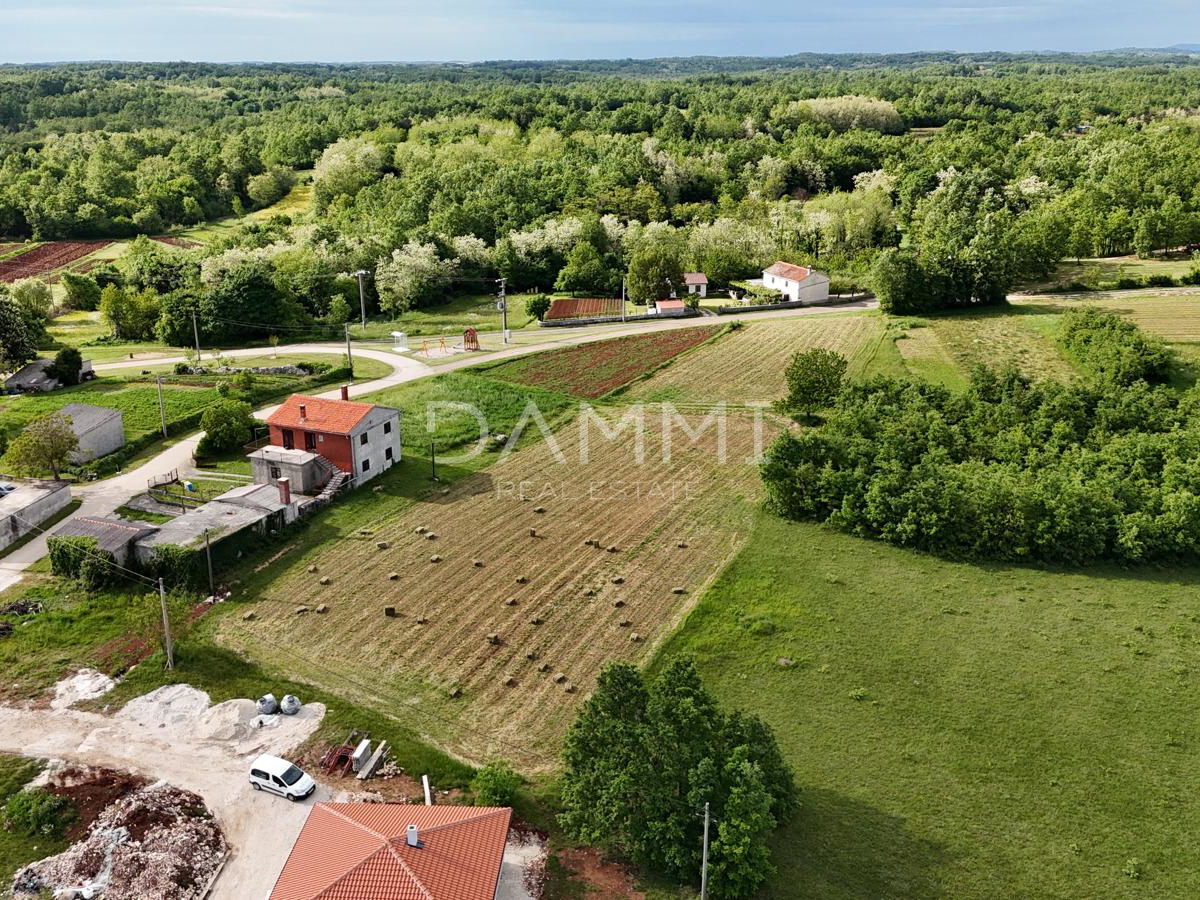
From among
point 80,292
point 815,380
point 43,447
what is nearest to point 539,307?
point 815,380

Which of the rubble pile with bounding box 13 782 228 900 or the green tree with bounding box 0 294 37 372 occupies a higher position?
the green tree with bounding box 0 294 37 372

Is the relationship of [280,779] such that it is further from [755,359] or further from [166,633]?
[755,359]

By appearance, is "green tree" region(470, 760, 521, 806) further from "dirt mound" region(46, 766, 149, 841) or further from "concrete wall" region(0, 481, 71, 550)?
"concrete wall" region(0, 481, 71, 550)

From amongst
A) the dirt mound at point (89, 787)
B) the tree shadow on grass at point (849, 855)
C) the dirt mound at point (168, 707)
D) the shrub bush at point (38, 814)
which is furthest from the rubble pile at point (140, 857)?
the tree shadow on grass at point (849, 855)

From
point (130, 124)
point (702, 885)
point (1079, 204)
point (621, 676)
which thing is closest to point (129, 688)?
point (621, 676)

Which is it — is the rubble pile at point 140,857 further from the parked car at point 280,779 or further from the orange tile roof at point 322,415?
the orange tile roof at point 322,415

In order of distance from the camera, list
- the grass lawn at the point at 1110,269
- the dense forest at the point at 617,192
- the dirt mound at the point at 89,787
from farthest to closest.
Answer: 1. the dense forest at the point at 617,192
2. the grass lawn at the point at 1110,269
3. the dirt mound at the point at 89,787

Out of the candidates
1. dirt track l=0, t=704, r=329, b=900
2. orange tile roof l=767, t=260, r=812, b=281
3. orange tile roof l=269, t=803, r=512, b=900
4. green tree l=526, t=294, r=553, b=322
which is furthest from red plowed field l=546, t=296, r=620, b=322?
orange tile roof l=269, t=803, r=512, b=900
